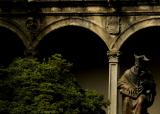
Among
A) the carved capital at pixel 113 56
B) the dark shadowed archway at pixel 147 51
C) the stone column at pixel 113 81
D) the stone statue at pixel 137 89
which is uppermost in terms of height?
the dark shadowed archway at pixel 147 51

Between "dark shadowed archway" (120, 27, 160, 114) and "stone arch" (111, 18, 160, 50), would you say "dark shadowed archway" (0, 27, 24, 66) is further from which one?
"dark shadowed archway" (120, 27, 160, 114)

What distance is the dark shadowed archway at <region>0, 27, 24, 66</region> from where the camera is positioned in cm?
2820

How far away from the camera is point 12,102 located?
20.6 metres

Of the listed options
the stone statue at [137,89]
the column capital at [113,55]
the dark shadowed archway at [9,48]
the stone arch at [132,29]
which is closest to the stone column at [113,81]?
the column capital at [113,55]

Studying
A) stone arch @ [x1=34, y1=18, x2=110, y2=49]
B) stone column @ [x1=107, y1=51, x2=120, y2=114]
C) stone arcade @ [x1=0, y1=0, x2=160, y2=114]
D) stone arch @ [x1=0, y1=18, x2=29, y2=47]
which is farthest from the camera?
stone arch @ [x1=0, y1=18, x2=29, y2=47]

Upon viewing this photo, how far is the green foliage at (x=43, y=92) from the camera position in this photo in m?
20.3

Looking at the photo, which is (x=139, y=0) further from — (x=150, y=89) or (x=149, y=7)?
(x=150, y=89)

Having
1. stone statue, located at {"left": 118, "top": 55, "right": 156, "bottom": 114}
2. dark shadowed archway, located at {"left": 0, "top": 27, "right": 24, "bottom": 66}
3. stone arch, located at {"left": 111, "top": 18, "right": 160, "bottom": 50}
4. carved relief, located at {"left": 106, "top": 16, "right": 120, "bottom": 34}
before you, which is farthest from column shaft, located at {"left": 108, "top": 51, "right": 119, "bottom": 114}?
stone statue, located at {"left": 118, "top": 55, "right": 156, "bottom": 114}

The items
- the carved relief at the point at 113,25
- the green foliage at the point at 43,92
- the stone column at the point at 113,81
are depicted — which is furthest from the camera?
the carved relief at the point at 113,25

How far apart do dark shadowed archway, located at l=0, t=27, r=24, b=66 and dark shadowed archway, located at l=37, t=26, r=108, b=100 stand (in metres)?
1.40

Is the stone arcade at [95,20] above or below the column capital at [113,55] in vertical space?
above

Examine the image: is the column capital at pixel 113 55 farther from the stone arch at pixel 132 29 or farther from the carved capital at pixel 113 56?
the stone arch at pixel 132 29

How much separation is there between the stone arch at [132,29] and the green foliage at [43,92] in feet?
16.1

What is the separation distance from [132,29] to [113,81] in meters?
1.98
